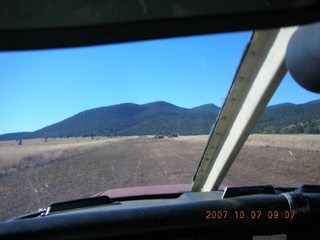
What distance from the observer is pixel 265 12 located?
44.6 inches

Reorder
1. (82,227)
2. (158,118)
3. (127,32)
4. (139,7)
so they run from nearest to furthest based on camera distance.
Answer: (127,32) → (139,7) → (82,227) → (158,118)

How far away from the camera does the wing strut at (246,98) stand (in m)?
2.94

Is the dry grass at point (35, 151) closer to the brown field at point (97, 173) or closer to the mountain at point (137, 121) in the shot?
the brown field at point (97, 173)

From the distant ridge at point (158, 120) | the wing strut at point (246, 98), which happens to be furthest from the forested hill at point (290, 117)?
the wing strut at point (246, 98)

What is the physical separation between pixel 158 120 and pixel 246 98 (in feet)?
7.91

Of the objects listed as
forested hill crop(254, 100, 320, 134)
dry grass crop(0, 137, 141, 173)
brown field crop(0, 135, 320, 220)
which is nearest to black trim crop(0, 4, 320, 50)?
forested hill crop(254, 100, 320, 134)

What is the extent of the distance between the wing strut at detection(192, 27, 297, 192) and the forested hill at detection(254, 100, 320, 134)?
649 millimetres

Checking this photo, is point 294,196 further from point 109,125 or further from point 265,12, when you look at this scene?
point 109,125

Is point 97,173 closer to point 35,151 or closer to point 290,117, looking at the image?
point 35,151

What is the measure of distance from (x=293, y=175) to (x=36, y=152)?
31.7ft

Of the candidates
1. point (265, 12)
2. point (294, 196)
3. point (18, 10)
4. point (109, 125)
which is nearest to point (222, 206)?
point (294, 196)

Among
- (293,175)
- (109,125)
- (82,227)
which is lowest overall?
(82,227)
